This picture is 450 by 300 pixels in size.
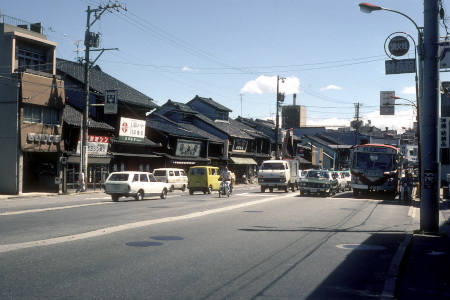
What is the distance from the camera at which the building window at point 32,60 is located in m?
33.9

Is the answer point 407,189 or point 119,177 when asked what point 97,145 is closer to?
point 119,177

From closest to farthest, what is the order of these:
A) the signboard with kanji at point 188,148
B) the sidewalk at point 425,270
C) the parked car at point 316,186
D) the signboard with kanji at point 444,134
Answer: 1. the sidewalk at point 425,270
2. the signboard with kanji at point 444,134
3. the parked car at point 316,186
4. the signboard with kanji at point 188,148

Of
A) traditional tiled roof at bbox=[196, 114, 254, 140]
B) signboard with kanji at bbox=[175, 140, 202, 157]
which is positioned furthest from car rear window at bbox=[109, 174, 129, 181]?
traditional tiled roof at bbox=[196, 114, 254, 140]

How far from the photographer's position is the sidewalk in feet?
23.7

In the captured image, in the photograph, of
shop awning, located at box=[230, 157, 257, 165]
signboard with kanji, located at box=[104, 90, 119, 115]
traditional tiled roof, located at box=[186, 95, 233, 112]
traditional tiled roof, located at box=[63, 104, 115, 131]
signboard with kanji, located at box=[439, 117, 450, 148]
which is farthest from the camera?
traditional tiled roof, located at box=[186, 95, 233, 112]

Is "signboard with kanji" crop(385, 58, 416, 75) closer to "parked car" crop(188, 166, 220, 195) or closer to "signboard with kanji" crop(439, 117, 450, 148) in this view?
"signboard with kanji" crop(439, 117, 450, 148)

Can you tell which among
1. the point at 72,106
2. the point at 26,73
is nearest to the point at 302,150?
the point at 72,106

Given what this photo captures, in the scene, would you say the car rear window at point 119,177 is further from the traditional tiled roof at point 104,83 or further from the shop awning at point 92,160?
the traditional tiled roof at point 104,83

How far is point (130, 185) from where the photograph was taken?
2609cm

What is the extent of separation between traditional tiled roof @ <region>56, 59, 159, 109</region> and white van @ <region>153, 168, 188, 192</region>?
31.3 ft

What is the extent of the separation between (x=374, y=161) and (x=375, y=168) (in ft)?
1.63

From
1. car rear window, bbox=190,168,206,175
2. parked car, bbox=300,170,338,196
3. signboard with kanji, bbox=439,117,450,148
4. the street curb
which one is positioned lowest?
the street curb

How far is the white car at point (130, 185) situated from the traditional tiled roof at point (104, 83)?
1792 centimetres

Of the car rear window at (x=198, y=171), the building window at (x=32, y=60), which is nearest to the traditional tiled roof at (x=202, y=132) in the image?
the car rear window at (x=198, y=171)
